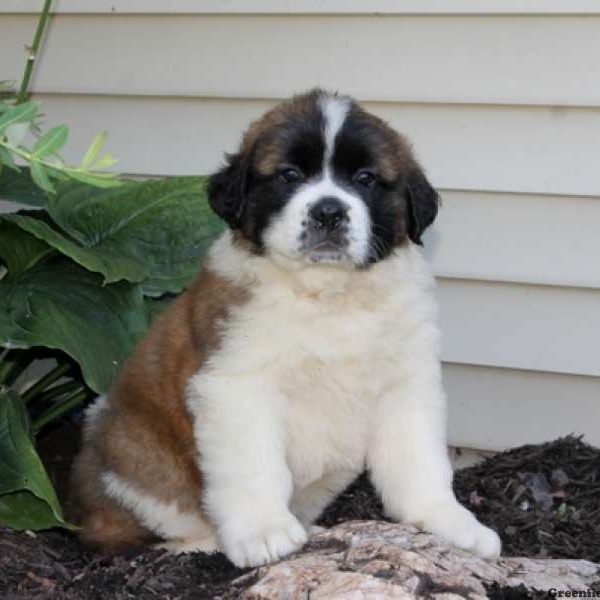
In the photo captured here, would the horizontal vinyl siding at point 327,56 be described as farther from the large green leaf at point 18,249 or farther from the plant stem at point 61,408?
the plant stem at point 61,408

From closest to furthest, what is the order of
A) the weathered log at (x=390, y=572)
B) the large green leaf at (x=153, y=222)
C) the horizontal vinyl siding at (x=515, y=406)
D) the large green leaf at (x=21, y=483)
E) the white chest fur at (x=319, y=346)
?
the weathered log at (x=390, y=572) < the white chest fur at (x=319, y=346) < the large green leaf at (x=21, y=483) < the large green leaf at (x=153, y=222) < the horizontal vinyl siding at (x=515, y=406)

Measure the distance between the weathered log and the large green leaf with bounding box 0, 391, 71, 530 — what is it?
103cm

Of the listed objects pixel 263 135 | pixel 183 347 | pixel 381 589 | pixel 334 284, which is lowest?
pixel 381 589

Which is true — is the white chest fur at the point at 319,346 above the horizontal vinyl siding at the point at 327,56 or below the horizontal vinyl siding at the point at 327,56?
below

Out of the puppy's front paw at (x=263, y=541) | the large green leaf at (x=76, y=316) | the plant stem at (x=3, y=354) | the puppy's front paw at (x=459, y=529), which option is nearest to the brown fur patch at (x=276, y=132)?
the large green leaf at (x=76, y=316)

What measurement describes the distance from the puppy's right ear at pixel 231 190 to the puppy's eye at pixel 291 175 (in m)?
0.17

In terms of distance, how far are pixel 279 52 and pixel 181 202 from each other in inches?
35.9

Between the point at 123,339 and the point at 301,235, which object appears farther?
the point at 123,339

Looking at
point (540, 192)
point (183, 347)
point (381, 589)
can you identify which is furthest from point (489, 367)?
point (381, 589)

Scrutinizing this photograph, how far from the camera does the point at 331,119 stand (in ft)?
14.5

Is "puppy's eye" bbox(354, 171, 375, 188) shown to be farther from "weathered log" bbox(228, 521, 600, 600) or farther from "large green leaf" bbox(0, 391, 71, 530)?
"large green leaf" bbox(0, 391, 71, 530)

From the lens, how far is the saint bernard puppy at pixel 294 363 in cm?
434

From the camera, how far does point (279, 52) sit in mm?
5961

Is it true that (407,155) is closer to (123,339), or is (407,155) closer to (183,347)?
(183,347)
